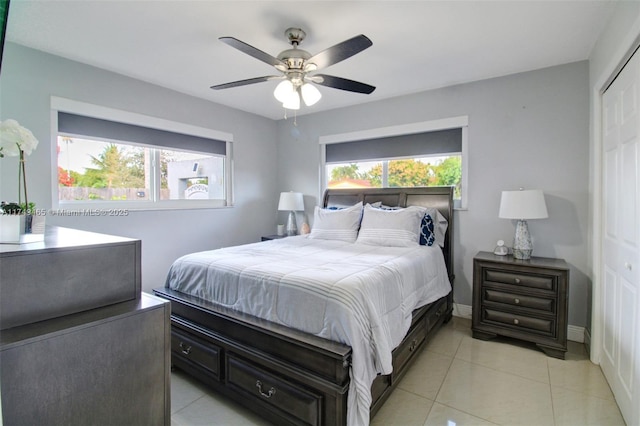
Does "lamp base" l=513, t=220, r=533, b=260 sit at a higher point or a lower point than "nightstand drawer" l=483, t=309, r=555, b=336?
higher

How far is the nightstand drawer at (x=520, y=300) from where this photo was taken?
2.70m

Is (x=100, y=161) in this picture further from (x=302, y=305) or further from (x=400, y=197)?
(x=400, y=197)

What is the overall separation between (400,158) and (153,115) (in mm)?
2966

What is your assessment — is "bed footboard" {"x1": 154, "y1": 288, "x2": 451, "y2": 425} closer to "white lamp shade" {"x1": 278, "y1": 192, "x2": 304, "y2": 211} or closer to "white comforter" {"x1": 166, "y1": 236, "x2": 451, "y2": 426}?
"white comforter" {"x1": 166, "y1": 236, "x2": 451, "y2": 426}

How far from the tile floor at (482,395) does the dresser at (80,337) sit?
1.13 metres

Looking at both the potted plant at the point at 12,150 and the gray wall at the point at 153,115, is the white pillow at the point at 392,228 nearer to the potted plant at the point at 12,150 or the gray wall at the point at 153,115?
the gray wall at the point at 153,115

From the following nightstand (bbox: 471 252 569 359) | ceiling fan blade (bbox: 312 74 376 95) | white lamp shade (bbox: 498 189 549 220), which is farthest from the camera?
white lamp shade (bbox: 498 189 549 220)

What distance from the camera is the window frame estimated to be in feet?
9.42

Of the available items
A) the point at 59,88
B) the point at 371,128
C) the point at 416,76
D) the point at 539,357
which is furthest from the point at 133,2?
the point at 539,357

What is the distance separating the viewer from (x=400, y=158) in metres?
4.01

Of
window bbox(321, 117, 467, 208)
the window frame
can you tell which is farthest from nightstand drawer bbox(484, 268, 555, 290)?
the window frame

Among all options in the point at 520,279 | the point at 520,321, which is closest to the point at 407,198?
the point at 520,279

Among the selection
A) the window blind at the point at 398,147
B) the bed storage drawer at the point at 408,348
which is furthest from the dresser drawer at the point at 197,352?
the window blind at the point at 398,147

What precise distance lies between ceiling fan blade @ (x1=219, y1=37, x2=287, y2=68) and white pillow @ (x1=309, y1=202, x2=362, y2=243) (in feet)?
6.04
